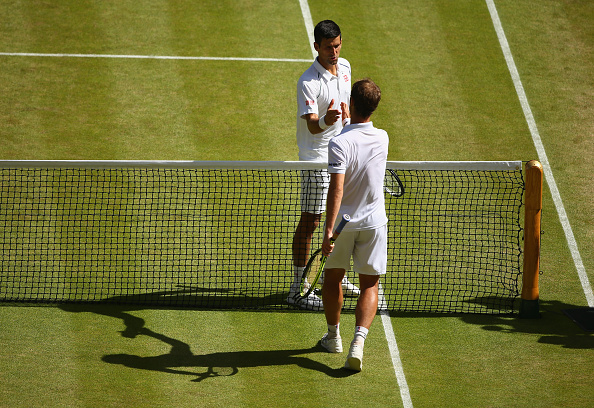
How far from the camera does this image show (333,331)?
7.08 meters

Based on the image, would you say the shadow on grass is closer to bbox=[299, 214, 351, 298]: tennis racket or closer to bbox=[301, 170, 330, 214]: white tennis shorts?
bbox=[299, 214, 351, 298]: tennis racket

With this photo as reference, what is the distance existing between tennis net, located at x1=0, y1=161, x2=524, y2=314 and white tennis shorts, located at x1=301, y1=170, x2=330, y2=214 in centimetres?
16

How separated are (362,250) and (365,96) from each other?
1.35m

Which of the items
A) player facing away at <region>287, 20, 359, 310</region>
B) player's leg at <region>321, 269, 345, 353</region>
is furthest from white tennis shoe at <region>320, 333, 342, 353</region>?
player facing away at <region>287, 20, 359, 310</region>

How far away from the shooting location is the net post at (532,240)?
7.68 m

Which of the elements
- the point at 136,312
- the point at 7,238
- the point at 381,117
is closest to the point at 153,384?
the point at 136,312

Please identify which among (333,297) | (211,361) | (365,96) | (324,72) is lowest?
(211,361)

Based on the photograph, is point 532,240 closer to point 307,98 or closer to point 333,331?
point 333,331

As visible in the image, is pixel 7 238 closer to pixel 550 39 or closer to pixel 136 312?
pixel 136 312

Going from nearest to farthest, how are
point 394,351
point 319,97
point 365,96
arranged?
point 365,96, point 394,351, point 319,97

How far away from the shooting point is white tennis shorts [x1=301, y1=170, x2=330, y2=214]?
26.2 ft

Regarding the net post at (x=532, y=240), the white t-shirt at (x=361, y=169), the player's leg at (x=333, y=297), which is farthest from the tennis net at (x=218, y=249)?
the player's leg at (x=333, y=297)

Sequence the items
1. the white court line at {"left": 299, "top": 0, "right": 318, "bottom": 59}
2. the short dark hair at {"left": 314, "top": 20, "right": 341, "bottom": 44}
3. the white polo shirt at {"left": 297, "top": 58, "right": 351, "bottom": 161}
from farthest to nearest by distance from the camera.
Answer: the white court line at {"left": 299, "top": 0, "right": 318, "bottom": 59} → the white polo shirt at {"left": 297, "top": 58, "right": 351, "bottom": 161} → the short dark hair at {"left": 314, "top": 20, "right": 341, "bottom": 44}

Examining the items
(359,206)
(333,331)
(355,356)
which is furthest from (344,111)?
(355,356)
